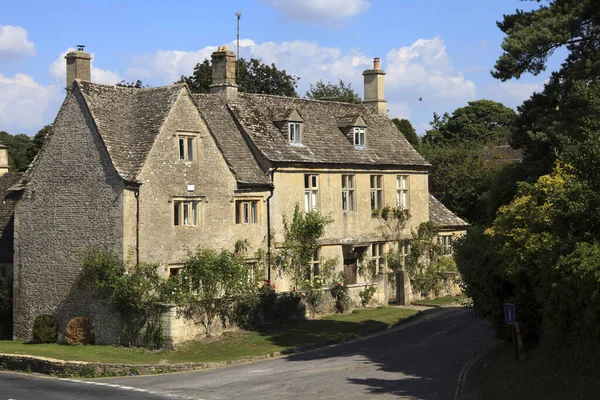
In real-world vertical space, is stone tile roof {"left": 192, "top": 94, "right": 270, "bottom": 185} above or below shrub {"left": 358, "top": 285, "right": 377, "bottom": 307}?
above

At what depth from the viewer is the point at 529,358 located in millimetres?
26312

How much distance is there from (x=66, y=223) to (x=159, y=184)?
14.6 ft

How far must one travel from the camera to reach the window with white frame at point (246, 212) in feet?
134

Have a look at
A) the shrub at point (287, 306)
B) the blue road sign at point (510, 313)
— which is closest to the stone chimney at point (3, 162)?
the shrub at point (287, 306)

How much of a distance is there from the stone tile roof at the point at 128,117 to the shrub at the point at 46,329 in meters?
7.25

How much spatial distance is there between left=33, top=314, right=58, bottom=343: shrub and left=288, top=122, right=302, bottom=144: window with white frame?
1445 cm

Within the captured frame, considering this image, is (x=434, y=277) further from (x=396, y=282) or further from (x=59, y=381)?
(x=59, y=381)

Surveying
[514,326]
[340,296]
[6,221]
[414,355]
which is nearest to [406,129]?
[340,296]

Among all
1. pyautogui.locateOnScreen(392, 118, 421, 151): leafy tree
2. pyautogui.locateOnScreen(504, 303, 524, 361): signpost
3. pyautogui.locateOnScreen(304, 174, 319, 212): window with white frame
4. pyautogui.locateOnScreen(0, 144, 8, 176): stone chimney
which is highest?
pyautogui.locateOnScreen(392, 118, 421, 151): leafy tree

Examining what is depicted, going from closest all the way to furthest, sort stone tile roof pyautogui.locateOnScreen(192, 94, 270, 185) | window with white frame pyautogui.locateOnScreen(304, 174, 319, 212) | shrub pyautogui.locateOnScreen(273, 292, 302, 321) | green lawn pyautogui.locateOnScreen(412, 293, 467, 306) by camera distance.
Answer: shrub pyautogui.locateOnScreen(273, 292, 302, 321), stone tile roof pyautogui.locateOnScreen(192, 94, 270, 185), window with white frame pyautogui.locateOnScreen(304, 174, 319, 212), green lawn pyautogui.locateOnScreen(412, 293, 467, 306)

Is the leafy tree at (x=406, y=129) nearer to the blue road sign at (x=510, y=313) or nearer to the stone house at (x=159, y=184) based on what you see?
the stone house at (x=159, y=184)

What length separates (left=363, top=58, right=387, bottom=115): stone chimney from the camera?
5306 centimetres

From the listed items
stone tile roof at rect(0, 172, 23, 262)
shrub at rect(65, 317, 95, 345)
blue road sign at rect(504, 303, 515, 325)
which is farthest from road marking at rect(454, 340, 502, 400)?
stone tile roof at rect(0, 172, 23, 262)

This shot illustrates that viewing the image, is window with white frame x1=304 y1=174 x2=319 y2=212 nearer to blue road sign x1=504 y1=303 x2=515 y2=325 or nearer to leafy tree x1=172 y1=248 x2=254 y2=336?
leafy tree x1=172 y1=248 x2=254 y2=336
